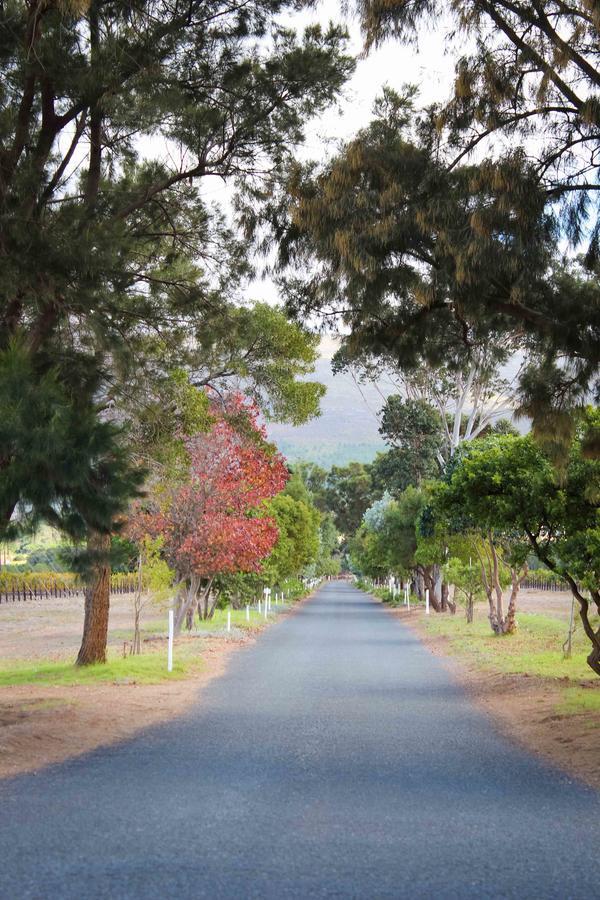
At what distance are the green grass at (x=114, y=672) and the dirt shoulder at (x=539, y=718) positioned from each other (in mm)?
5264

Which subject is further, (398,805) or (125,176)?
(125,176)

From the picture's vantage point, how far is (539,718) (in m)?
12.7

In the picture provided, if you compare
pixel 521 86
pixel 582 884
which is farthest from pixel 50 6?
pixel 582 884

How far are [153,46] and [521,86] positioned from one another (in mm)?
3832

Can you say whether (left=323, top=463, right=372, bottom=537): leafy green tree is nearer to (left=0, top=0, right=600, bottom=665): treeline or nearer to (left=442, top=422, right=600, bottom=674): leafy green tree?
(left=442, top=422, right=600, bottom=674): leafy green tree

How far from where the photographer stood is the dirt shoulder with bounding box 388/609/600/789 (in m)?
9.85

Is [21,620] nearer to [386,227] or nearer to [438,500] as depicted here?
[438,500]

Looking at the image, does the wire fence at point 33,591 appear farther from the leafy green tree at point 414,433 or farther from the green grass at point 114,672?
the green grass at point 114,672

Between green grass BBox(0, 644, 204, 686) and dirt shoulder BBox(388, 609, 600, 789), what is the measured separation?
17.3 feet

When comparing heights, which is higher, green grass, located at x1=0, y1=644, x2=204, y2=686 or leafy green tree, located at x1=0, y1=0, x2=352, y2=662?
leafy green tree, located at x1=0, y1=0, x2=352, y2=662

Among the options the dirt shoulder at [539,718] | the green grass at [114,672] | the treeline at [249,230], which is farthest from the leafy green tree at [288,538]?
the treeline at [249,230]

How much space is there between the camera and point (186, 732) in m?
11.4

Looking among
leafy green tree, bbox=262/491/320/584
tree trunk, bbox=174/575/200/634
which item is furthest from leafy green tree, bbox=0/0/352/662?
leafy green tree, bbox=262/491/320/584

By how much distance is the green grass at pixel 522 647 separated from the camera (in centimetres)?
1941
